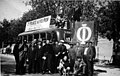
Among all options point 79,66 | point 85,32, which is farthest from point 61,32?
point 85,32

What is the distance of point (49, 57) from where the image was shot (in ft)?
29.3

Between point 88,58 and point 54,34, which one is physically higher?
point 54,34

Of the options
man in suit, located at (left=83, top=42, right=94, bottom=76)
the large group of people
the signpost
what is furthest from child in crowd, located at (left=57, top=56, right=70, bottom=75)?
the signpost

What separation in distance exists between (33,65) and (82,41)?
379 centimetres

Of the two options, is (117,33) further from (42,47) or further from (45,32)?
(42,47)

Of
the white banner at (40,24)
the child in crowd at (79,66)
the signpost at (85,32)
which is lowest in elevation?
the child in crowd at (79,66)

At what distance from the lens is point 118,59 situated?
16.7 m

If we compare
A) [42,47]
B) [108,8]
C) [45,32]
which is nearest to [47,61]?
[42,47]

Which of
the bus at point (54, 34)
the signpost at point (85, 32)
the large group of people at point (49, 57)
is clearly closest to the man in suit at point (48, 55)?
the large group of people at point (49, 57)

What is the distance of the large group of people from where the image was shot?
8.09 m

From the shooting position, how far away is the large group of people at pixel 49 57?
809 centimetres

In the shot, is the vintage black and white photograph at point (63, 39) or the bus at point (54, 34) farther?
the bus at point (54, 34)

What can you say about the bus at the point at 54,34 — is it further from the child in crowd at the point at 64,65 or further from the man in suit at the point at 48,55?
the child in crowd at the point at 64,65

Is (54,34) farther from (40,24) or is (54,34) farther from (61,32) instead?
(40,24)
